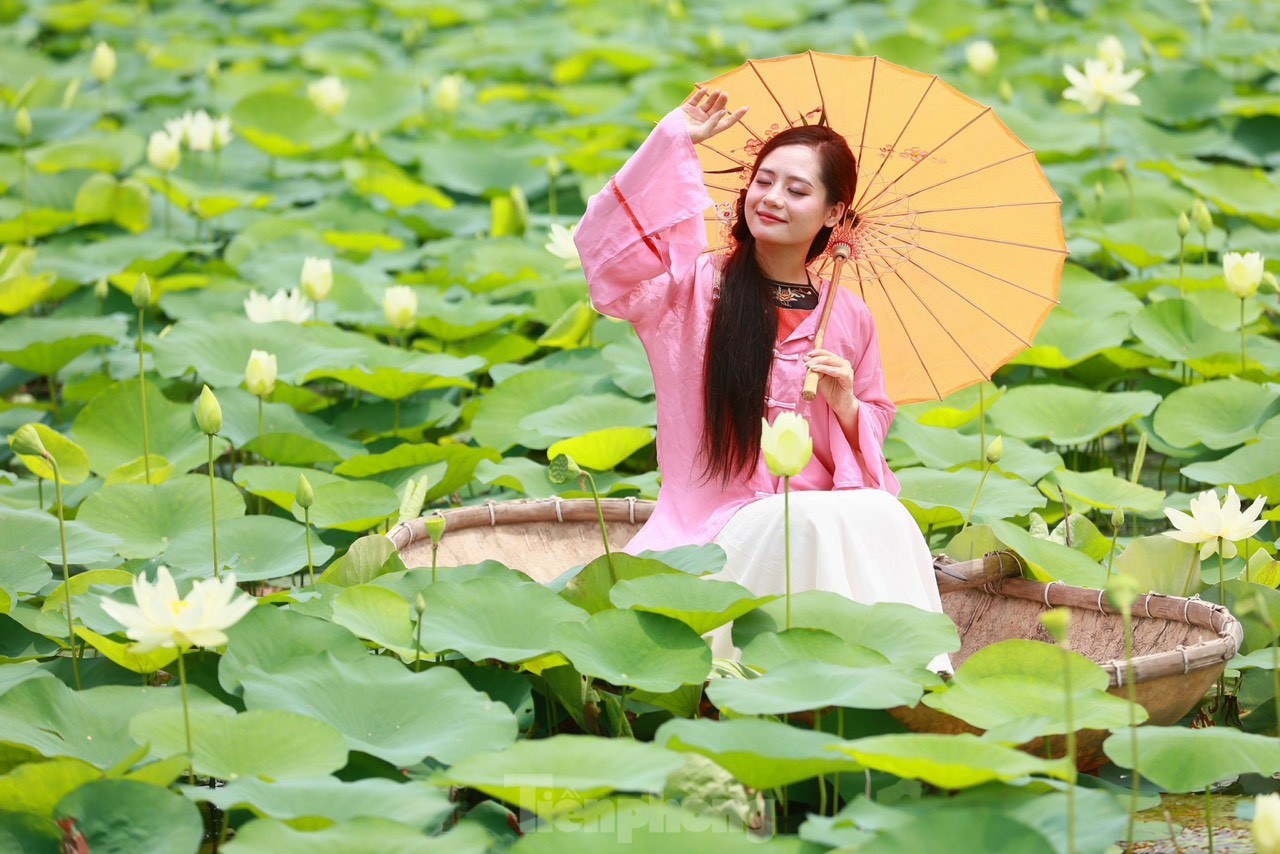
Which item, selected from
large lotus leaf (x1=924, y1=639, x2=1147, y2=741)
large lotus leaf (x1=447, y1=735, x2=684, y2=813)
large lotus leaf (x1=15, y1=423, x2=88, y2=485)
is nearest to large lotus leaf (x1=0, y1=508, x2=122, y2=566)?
large lotus leaf (x1=15, y1=423, x2=88, y2=485)

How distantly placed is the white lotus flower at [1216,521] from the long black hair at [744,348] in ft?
2.22

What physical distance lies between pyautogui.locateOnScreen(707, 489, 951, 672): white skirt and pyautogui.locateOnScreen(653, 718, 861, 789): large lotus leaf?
0.45 meters

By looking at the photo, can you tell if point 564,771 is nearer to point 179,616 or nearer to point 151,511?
point 179,616

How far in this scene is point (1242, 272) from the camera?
2.99m

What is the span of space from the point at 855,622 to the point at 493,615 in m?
0.49

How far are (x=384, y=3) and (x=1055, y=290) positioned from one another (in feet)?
19.9

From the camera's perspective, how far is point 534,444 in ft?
10.1

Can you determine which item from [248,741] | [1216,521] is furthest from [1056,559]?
[248,741]

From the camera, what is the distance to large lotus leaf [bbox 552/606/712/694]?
187cm

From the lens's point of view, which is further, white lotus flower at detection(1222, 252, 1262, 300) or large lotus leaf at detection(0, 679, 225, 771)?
white lotus flower at detection(1222, 252, 1262, 300)

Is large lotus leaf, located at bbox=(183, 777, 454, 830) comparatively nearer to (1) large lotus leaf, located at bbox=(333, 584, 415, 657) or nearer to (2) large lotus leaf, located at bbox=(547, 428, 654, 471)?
(1) large lotus leaf, located at bbox=(333, 584, 415, 657)

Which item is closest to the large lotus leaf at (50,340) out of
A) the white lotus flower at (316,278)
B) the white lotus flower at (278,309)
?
the white lotus flower at (278,309)

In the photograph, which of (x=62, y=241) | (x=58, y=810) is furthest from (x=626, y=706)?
(x=62, y=241)

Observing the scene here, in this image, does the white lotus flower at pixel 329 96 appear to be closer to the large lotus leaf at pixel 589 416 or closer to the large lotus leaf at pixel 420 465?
the large lotus leaf at pixel 589 416
